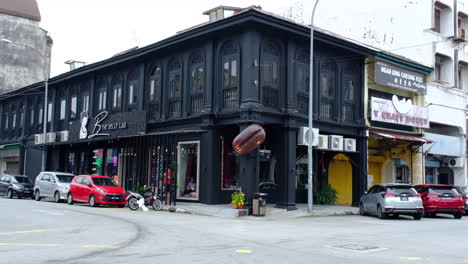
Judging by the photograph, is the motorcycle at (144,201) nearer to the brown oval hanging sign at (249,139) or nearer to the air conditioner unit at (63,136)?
the brown oval hanging sign at (249,139)

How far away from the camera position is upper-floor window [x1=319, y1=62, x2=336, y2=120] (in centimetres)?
2694

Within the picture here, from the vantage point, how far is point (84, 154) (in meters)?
36.7

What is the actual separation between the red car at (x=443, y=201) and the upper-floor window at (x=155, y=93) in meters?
15.2

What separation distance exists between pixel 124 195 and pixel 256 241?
48.7ft

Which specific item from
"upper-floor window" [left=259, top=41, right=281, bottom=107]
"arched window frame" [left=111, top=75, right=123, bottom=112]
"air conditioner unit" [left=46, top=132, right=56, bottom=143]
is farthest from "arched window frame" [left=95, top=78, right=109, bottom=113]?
"upper-floor window" [left=259, top=41, right=281, bottom=107]

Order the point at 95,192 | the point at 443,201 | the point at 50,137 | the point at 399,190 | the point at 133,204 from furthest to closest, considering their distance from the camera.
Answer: the point at 50,137, the point at 95,192, the point at 133,204, the point at 443,201, the point at 399,190

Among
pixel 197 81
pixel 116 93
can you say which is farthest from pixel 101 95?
pixel 197 81

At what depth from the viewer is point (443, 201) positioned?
2278 centimetres

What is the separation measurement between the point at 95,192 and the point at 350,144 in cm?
1396

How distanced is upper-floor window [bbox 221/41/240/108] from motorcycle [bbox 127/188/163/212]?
5.72 meters

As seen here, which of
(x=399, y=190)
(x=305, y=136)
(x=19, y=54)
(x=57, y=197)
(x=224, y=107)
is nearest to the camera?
(x=399, y=190)

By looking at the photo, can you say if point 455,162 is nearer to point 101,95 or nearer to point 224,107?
point 224,107

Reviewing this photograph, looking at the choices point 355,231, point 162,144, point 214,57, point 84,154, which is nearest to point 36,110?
point 84,154

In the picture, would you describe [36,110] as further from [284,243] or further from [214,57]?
[284,243]
